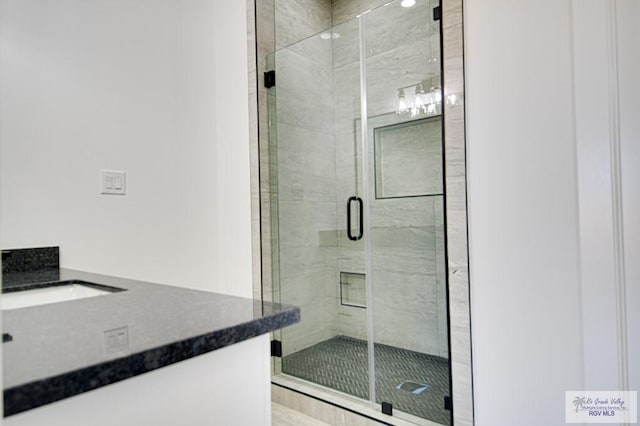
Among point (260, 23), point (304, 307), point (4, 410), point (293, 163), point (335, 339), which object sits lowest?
point (335, 339)

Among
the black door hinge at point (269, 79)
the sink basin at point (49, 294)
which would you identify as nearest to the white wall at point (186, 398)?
the sink basin at point (49, 294)

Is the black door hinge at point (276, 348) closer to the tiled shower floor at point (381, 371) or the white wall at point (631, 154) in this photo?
the tiled shower floor at point (381, 371)

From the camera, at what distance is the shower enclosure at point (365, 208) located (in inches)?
80.4

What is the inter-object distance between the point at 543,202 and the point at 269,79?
1.72m

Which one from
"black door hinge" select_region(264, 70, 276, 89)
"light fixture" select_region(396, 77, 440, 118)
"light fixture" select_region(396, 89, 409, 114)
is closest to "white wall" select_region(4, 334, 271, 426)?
"light fixture" select_region(396, 77, 440, 118)

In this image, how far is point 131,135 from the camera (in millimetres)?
1984

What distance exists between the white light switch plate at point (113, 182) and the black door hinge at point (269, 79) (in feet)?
3.37

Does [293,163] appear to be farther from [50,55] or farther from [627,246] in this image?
[627,246]

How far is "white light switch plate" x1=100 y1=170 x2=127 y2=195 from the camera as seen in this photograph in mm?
1866

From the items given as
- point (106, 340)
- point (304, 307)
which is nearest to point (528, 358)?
point (304, 307)

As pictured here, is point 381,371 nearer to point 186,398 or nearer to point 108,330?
point 186,398

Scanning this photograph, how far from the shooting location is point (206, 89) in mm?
2344

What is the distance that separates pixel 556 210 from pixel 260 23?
198 cm

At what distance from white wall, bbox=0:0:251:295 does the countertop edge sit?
1.47m
